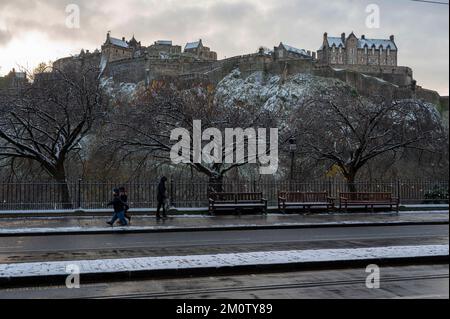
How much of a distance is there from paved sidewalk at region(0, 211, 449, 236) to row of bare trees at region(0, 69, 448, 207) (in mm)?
4394

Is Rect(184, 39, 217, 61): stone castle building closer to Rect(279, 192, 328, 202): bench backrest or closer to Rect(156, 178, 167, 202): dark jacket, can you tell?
Rect(279, 192, 328, 202): bench backrest

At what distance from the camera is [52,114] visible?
26875mm

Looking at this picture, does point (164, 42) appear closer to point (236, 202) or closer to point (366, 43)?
point (366, 43)

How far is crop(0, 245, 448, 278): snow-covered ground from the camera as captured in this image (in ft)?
29.9

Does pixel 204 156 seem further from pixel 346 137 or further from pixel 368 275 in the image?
pixel 368 275

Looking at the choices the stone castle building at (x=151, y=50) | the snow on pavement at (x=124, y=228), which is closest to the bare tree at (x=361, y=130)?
the snow on pavement at (x=124, y=228)

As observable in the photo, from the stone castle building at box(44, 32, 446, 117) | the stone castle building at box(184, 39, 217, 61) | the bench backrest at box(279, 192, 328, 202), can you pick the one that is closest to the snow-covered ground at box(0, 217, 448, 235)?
the bench backrest at box(279, 192, 328, 202)

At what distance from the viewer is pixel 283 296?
7527 millimetres

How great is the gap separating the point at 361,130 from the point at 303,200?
300 inches

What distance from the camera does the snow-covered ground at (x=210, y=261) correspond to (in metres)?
9.12

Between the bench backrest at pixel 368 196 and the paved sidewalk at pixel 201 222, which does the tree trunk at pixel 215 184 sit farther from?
the bench backrest at pixel 368 196

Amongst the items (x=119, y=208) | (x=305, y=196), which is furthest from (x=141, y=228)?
(x=305, y=196)

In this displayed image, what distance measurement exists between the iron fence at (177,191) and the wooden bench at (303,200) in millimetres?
1381

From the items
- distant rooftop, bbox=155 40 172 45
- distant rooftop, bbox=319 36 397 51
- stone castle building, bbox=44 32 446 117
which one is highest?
distant rooftop, bbox=155 40 172 45
